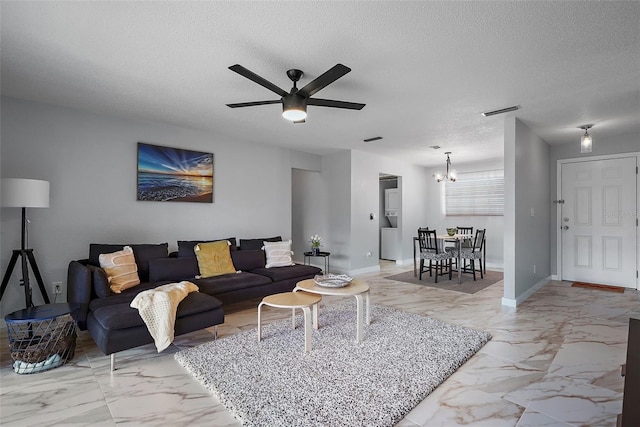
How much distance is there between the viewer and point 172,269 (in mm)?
3701

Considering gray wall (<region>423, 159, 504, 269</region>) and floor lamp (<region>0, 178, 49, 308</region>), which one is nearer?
floor lamp (<region>0, 178, 49, 308</region>)

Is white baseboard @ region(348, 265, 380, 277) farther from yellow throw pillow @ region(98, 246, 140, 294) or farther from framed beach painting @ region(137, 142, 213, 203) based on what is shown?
yellow throw pillow @ region(98, 246, 140, 294)

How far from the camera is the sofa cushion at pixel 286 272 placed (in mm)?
4188

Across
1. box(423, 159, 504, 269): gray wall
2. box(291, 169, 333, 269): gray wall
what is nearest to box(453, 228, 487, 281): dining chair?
box(423, 159, 504, 269): gray wall

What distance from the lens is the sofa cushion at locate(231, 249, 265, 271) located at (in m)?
4.37

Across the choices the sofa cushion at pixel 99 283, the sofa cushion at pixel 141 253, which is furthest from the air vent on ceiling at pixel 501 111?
the sofa cushion at pixel 99 283

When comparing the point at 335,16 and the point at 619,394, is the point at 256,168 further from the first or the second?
the point at 619,394

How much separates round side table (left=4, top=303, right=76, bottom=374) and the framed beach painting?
2017 mm

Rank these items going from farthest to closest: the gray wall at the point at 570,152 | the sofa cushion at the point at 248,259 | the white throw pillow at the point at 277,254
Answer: the gray wall at the point at 570,152, the white throw pillow at the point at 277,254, the sofa cushion at the point at 248,259

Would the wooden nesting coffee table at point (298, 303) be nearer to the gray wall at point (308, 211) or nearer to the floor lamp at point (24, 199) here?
the floor lamp at point (24, 199)

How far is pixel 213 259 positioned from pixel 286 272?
0.98 meters

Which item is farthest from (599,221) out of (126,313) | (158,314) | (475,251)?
(126,313)

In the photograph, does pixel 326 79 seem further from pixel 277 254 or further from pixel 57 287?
pixel 57 287

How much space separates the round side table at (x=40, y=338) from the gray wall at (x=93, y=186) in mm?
1346
